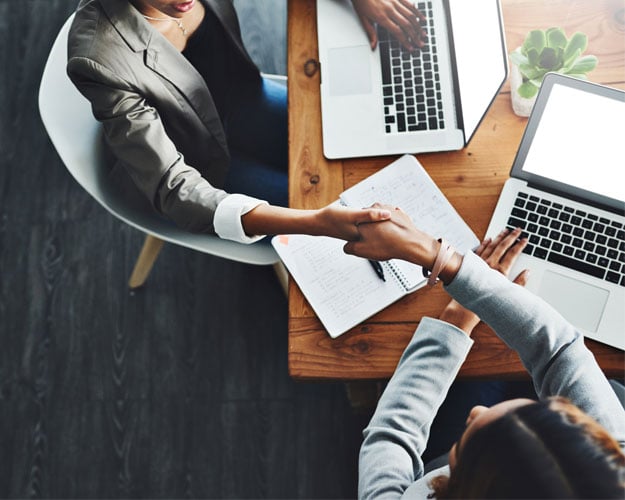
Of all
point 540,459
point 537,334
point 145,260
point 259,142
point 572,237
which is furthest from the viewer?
point 145,260

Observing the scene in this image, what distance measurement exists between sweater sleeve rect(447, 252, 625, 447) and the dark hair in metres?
0.20

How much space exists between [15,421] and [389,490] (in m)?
1.33

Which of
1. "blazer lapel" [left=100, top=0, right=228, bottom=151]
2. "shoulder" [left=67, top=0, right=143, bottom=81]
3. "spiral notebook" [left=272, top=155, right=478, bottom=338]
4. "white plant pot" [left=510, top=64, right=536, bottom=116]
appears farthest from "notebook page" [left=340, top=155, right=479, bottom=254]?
"shoulder" [left=67, top=0, right=143, bottom=81]

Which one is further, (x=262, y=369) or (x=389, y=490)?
(x=262, y=369)

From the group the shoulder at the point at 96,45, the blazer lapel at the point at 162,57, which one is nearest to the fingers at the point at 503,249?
the blazer lapel at the point at 162,57

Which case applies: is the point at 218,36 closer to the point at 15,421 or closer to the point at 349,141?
the point at 349,141

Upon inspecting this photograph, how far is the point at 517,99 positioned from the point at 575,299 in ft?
1.30

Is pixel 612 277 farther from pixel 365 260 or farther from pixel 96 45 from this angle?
pixel 96 45

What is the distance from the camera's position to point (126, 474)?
177cm

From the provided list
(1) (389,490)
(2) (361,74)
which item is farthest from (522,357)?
(2) (361,74)

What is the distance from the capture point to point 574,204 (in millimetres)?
1121

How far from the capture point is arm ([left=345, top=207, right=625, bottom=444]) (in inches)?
39.0

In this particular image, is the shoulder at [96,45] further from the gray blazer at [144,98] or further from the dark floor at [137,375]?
the dark floor at [137,375]

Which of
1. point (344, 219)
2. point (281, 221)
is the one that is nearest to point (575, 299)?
point (344, 219)
